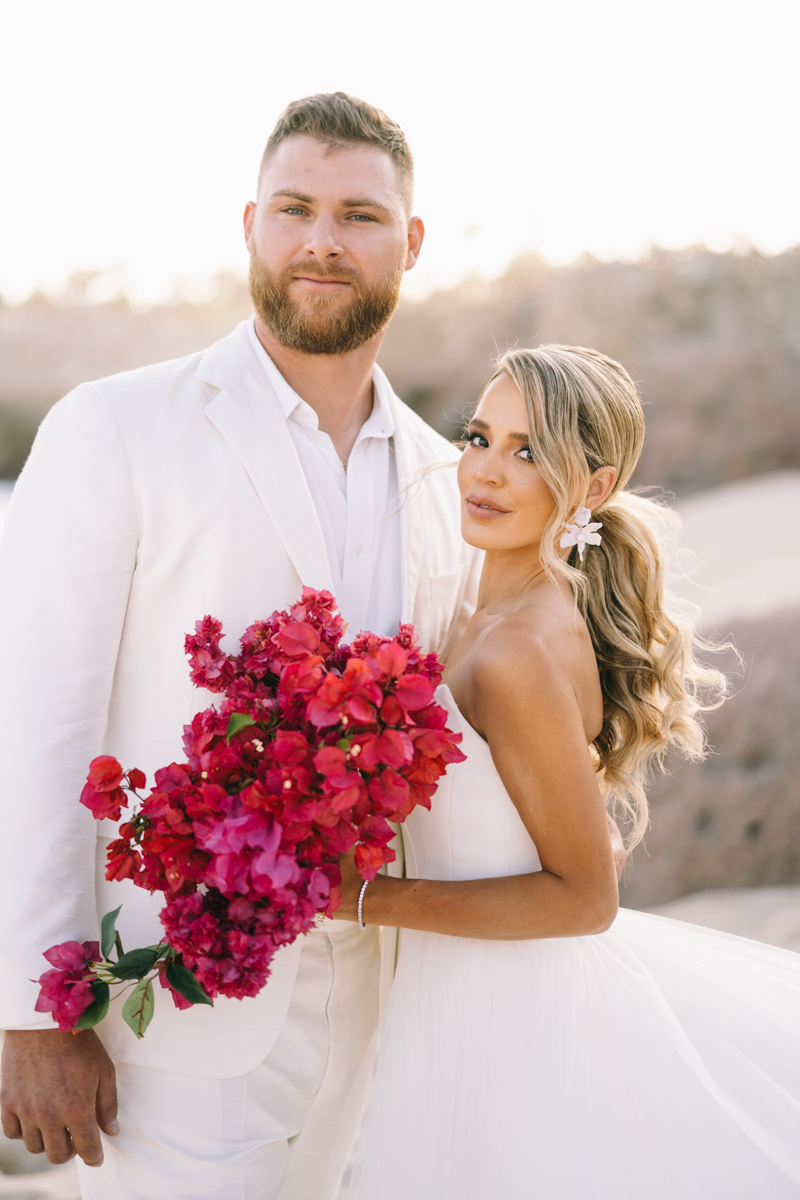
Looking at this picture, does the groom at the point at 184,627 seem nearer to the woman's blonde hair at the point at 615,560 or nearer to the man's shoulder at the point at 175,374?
the man's shoulder at the point at 175,374

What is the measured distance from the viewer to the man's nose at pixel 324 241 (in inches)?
98.1

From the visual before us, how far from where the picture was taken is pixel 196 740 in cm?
177

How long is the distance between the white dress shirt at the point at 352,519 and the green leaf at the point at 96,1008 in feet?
3.37

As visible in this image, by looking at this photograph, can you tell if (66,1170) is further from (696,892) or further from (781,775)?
(781,775)

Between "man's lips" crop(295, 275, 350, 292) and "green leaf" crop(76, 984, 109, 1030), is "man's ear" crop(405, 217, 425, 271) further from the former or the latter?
"green leaf" crop(76, 984, 109, 1030)

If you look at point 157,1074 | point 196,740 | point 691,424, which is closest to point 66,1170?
point 157,1074

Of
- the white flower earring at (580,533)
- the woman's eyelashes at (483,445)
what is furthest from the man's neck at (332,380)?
the white flower earring at (580,533)

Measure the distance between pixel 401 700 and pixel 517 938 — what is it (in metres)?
0.93

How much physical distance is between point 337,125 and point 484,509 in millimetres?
1141

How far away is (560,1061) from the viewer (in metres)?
2.16

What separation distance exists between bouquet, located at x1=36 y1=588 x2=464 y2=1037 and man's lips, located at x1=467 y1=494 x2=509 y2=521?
779mm

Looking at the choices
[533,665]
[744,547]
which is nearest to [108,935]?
[533,665]

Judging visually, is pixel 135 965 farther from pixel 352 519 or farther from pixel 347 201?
pixel 347 201

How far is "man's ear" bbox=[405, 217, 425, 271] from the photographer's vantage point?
2.92 metres
